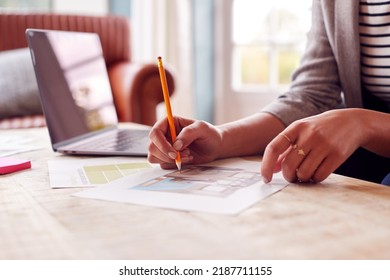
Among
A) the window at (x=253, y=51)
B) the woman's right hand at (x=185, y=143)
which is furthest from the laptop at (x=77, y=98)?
the window at (x=253, y=51)

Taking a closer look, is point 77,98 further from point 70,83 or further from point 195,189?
point 195,189

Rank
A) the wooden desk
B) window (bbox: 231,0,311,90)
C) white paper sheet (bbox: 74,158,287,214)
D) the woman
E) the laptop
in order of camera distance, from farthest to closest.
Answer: window (bbox: 231,0,311,90), the laptop, the woman, white paper sheet (bbox: 74,158,287,214), the wooden desk

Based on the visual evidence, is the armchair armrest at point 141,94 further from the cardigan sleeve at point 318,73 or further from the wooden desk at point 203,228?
the wooden desk at point 203,228

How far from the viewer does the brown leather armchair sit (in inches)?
92.7

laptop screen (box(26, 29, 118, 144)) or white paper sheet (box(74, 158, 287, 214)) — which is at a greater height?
laptop screen (box(26, 29, 118, 144))

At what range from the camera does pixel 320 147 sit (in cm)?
70

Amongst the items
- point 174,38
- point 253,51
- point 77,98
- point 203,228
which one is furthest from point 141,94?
point 203,228

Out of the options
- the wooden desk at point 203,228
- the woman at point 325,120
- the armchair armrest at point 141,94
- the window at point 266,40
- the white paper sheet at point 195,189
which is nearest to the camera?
the wooden desk at point 203,228

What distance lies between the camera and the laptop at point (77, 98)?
38.2 inches

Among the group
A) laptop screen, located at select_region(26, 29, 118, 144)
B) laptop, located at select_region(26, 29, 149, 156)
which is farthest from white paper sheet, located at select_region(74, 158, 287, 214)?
laptop screen, located at select_region(26, 29, 118, 144)

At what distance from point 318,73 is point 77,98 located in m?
0.53

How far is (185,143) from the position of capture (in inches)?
30.9

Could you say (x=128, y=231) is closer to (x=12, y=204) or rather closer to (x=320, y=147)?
(x=12, y=204)

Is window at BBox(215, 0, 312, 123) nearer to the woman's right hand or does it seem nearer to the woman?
the woman
